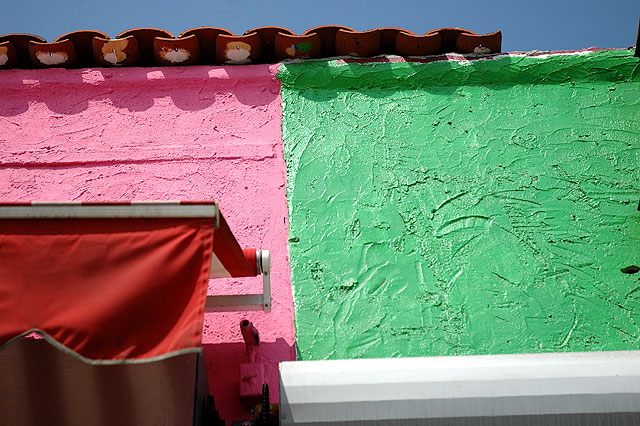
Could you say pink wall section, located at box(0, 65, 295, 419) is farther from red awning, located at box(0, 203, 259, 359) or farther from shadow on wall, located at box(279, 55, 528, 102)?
red awning, located at box(0, 203, 259, 359)

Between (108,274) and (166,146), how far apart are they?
1683 mm

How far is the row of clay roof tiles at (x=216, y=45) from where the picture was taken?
384cm

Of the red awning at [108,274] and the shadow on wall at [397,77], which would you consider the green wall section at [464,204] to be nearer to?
the shadow on wall at [397,77]

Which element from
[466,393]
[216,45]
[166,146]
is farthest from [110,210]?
[216,45]

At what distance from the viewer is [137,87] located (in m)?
3.87

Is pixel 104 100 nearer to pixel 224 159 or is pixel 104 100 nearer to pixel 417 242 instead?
pixel 224 159

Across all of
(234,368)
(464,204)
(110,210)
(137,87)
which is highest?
(137,87)

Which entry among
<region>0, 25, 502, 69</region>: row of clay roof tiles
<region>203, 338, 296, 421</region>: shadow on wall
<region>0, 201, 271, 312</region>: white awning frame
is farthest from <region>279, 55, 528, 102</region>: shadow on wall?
<region>0, 201, 271, 312</region>: white awning frame

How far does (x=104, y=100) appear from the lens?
3809 millimetres

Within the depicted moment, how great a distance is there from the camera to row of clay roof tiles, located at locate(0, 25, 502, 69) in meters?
3.84

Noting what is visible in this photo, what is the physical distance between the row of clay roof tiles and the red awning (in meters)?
1.97

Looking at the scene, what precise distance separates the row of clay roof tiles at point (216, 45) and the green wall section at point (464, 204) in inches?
5.5

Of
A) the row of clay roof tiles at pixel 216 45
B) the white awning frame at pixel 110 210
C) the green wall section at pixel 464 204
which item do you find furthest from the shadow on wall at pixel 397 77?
the white awning frame at pixel 110 210

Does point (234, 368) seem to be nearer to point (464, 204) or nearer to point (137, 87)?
point (464, 204)
